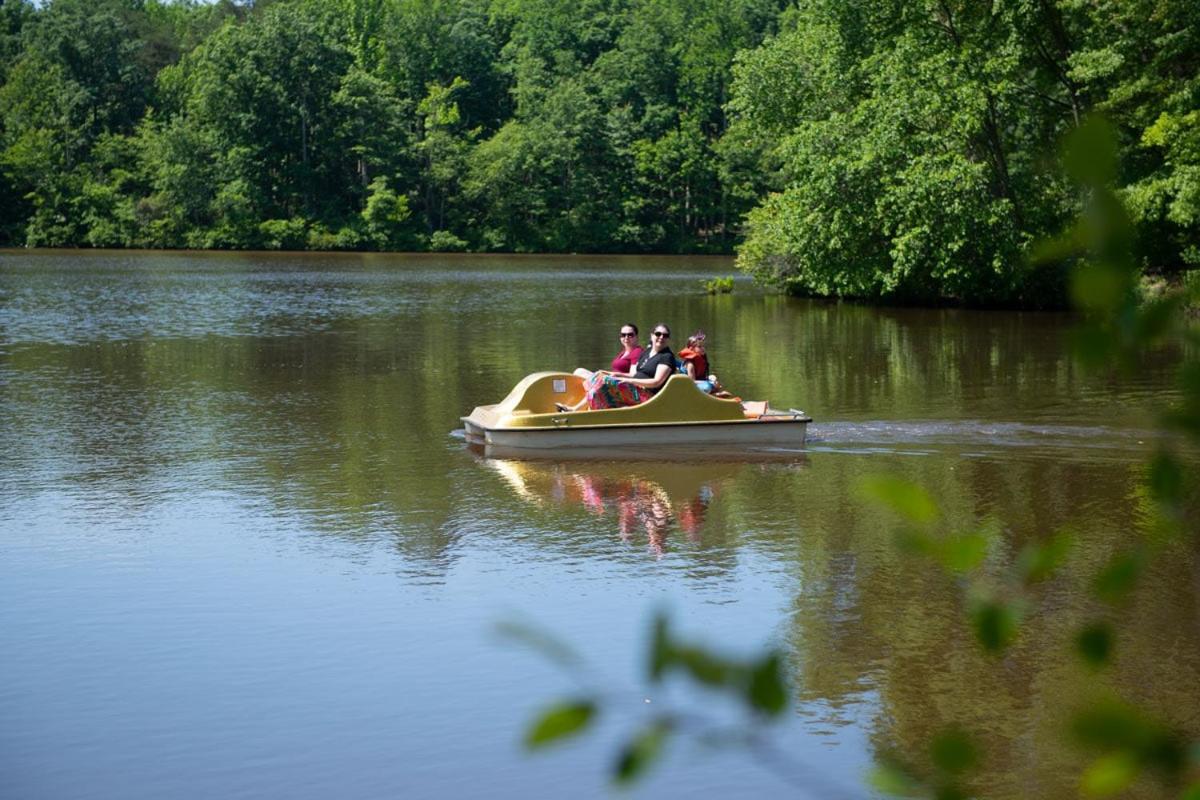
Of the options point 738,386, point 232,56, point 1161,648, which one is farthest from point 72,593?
point 232,56

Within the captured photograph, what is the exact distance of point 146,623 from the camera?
895 centimetres

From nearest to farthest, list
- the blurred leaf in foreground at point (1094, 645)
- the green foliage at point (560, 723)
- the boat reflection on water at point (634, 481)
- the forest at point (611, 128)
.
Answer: the green foliage at point (560, 723), the blurred leaf in foreground at point (1094, 645), the boat reflection on water at point (634, 481), the forest at point (611, 128)

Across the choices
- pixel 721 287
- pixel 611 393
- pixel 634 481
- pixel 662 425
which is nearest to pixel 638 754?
pixel 634 481

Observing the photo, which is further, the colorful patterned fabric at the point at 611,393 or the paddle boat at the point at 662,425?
the colorful patterned fabric at the point at 611,393

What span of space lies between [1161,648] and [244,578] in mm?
5591

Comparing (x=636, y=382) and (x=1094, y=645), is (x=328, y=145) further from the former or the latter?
(x=1094, y=645)

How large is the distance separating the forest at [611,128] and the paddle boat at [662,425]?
1583cm

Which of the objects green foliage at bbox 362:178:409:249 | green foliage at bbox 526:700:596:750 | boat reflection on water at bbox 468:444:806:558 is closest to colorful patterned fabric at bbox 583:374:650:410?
boat reflection on water at bbox 468:444:806:558

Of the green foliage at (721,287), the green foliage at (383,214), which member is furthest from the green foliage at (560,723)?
the green foliage at (383,214)

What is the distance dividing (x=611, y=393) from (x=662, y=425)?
0.61m

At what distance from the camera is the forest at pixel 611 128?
32.0 metres

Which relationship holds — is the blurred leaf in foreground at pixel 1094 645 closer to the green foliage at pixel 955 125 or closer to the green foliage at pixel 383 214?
the green foliage at pixel 955 125

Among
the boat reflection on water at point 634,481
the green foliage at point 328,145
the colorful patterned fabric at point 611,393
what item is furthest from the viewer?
the green foliage at point 328,145

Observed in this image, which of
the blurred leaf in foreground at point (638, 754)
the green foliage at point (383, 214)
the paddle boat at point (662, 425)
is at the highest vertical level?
the green foliage at point (383, 214)
